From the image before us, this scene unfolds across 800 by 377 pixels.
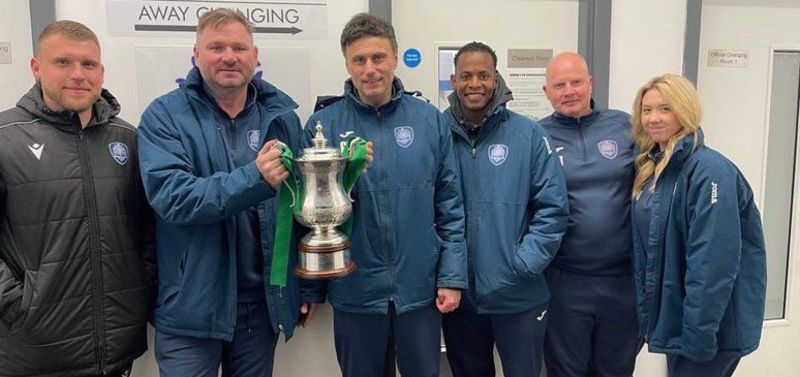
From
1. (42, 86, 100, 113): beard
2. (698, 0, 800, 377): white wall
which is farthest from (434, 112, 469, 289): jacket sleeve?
(698, 0, 800, 377): white wall

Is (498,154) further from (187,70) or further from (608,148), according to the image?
(187,70)

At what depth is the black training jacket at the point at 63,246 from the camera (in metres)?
1.64

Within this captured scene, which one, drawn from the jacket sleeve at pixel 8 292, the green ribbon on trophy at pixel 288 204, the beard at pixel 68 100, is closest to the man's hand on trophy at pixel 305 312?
the green ribbon on trophy at pixel 288 204

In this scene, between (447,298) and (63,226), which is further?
(447,298)

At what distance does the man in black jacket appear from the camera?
1.64 m

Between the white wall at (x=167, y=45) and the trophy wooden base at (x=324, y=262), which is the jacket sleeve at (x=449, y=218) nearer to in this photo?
the trophy wooden base at (x=324, y=262)

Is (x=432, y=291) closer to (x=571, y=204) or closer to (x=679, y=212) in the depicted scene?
(x=571, y=204)

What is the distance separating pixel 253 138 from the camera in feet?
6.08

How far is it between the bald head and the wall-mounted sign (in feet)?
3.34

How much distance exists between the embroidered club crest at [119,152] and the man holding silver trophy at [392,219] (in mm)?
592

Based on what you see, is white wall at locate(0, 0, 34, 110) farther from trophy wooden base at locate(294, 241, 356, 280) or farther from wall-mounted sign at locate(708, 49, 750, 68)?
wall-mounted sign at locate(708, 49, 750, 68)

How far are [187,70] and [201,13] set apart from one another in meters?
0.23

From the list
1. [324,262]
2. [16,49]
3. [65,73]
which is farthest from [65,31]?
[324,262]

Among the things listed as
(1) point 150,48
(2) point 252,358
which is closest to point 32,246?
(2) point 252,358
